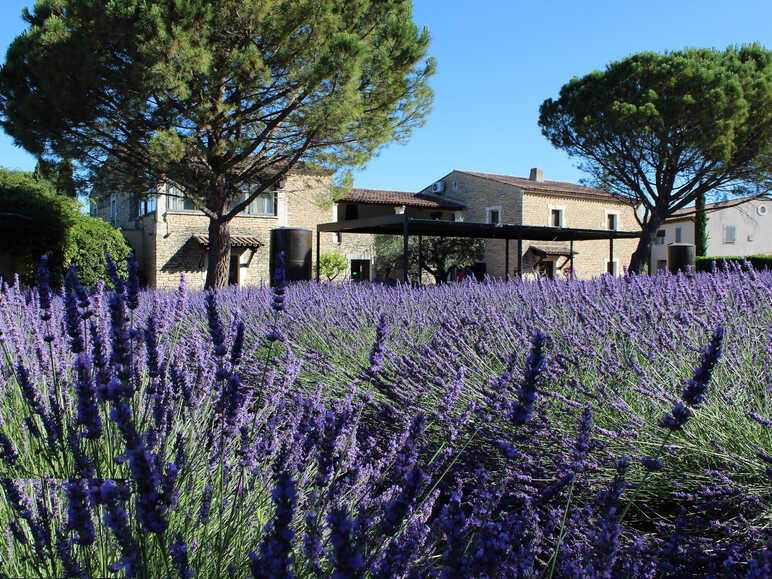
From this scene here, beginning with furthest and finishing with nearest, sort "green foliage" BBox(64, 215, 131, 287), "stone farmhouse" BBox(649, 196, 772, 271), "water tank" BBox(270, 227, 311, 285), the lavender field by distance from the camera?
"stone farmhouse" BBox(649, 196, 772, 271), "green foliage" BBox(64, 215, 131, 287), "water tank" BBox(270, 227, 311, 285), the lavender field

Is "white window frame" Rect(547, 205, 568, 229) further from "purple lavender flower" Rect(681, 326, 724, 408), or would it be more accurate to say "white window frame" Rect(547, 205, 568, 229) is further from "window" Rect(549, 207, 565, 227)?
"purple lavender flower" Rect(681, 326, 724, 408)

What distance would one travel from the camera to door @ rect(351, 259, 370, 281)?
84.6 ft

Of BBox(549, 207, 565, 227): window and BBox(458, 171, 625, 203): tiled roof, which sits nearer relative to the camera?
BBox(458, 171, 625, 203): tiled roof

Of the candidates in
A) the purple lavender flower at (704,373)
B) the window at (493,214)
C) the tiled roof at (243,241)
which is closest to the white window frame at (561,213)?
the window at (493,214)

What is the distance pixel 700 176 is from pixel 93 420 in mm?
23953

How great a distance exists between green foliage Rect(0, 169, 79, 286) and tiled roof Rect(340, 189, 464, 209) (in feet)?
40.5

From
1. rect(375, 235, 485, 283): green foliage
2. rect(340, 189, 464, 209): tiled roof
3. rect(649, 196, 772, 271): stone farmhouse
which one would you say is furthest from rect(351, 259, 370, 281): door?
rect(649, 196, 772, 271): stone farmhouse

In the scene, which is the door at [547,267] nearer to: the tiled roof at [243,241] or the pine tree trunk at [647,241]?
the pine tree trunk at [647,241]

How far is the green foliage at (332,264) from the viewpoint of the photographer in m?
22.5

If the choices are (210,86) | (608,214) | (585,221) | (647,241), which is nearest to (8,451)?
(210,86)

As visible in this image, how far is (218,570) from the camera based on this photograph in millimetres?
1248

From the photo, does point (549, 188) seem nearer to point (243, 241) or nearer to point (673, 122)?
point (673, 122)

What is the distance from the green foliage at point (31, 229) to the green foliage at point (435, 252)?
44.8 feet

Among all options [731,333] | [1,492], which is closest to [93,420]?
[1,492]
